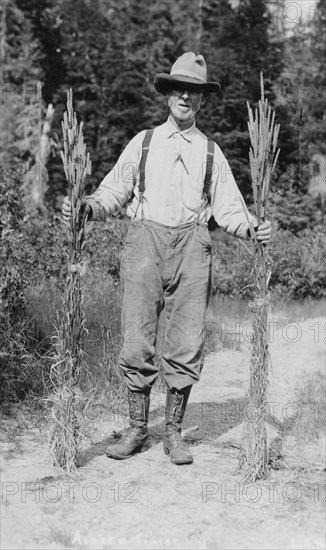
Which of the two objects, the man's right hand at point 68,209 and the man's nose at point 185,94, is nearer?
the man's right hand at point 68,209

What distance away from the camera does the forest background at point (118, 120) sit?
19.8 ft

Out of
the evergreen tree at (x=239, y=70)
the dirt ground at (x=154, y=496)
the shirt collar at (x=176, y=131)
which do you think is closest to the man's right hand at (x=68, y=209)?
the shirt collar at (x=176, y=131)

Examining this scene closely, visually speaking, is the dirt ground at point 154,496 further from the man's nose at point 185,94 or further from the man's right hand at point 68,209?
the man's nose at point 185,94

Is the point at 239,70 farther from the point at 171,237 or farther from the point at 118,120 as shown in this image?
the point at 171,237

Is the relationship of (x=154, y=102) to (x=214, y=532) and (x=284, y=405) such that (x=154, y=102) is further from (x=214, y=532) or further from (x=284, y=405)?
(x=214, y=532)

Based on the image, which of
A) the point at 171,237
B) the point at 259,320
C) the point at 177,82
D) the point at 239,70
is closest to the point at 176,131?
the point at 177,82

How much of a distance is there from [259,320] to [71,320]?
38.9 inches

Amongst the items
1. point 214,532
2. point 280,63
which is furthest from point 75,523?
point 280,63

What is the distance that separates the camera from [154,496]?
136 inches

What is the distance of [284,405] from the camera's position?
542cm

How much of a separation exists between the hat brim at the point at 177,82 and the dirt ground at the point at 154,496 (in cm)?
206

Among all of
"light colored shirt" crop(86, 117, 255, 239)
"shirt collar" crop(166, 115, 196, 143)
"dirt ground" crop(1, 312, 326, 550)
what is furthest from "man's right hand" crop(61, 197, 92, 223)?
"dirt ground" crop(1, 312, 326, 550)

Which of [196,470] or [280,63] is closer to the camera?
A: [196,470]

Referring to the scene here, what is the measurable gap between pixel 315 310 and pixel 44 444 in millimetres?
6091
